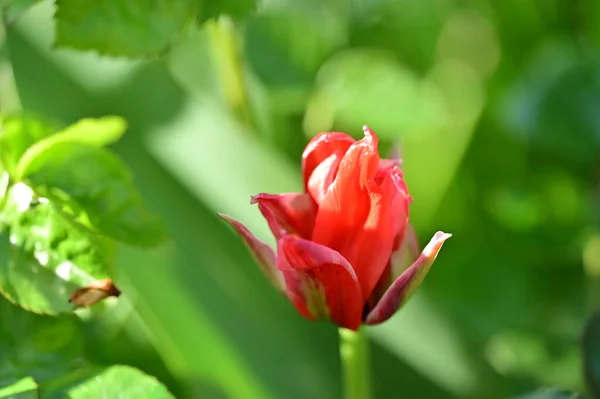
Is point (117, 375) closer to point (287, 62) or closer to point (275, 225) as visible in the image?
point (275, 225)

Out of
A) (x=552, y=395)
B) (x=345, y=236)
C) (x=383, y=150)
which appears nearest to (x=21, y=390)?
(x=345, y=236)

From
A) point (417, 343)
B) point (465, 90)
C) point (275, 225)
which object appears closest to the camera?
point (275, 225)

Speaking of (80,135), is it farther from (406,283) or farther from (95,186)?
(406,283)

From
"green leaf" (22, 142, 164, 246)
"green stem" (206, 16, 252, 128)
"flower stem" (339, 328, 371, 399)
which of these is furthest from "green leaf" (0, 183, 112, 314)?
"green stem" (206, 16, 252, 128)

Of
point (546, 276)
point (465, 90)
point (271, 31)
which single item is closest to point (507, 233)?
point (546, 276)

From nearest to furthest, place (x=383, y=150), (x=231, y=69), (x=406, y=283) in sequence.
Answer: (x=406, y=283), (x=231, y=69), (x=383, y=150)

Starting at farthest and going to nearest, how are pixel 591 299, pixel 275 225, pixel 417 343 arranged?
pixel 591 299
pixel 417 343
pixel 275 225
